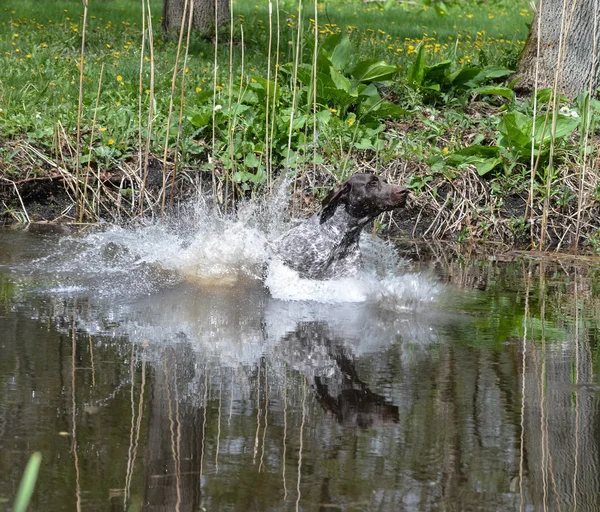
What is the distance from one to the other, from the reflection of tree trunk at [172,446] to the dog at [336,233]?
2.34m

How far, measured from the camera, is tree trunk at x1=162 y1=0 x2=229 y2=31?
1330 centimetres

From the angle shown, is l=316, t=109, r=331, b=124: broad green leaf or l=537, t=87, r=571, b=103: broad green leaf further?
l=537, t=87, r=571, b=103: broad green leaf

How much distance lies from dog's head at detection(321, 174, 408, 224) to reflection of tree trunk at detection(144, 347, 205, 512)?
242 centimetres

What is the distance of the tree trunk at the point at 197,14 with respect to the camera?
13.3 meters

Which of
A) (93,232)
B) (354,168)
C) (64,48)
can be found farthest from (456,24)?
(93,232)

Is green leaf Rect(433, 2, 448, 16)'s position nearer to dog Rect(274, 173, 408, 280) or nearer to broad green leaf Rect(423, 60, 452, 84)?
broad green leaf Rect(423, 60, 452, 84)

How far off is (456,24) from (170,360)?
13476mm

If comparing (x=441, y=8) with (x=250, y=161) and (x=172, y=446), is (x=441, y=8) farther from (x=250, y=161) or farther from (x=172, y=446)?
(x=172, y=446)

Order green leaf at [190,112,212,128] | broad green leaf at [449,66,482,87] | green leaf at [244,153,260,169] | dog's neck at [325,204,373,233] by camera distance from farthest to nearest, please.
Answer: broad green leaf at [449,66,482,87], green leaf at [190,112,212,128], green leaf at [244,153,260,169], dog's neck at [325,204,373,233]

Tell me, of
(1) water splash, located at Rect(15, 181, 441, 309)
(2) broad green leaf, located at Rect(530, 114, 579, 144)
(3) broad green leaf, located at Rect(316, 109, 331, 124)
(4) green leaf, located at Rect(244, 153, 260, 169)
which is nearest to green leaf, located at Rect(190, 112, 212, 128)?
(4) green leaf, located at Rect(244, 153, 260, 169)

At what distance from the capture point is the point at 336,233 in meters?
6.84

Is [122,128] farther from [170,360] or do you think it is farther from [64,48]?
[170,360]

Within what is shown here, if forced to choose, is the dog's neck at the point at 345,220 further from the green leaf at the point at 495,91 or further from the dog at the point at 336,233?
the green leaf at the point at 495,91

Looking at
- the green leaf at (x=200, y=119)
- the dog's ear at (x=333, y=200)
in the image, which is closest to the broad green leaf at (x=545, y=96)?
the green leaf at (x=200, y=119)
